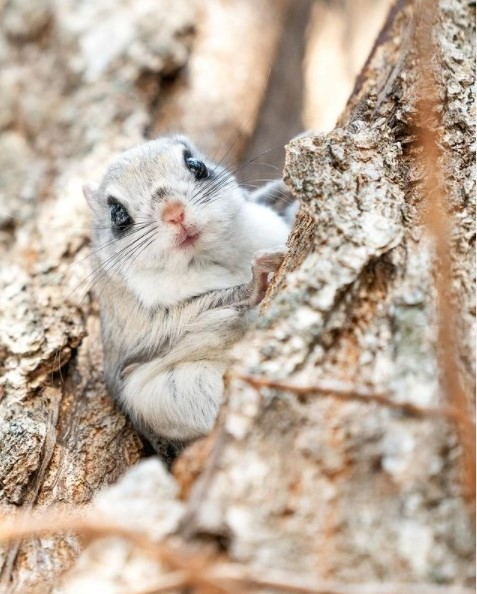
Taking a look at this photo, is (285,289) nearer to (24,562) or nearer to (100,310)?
(24,562)

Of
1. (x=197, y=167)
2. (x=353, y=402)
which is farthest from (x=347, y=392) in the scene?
(x=197, y=167)

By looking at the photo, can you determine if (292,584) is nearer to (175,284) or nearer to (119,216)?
(175,284)

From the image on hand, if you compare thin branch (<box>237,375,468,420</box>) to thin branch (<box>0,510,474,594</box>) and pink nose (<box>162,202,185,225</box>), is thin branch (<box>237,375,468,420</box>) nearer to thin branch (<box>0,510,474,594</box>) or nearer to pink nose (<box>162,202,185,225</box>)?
thin branch (<box>0,510,474,594</box>)

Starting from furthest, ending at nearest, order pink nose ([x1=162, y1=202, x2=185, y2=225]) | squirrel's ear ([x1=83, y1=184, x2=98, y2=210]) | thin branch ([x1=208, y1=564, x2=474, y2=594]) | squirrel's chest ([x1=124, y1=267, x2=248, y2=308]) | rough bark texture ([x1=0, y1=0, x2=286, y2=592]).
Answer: squirrel's ear ([x1=83, y1=184, x2=98, y2=210]), squirrel's chest ([x1=124, y1=267, x2=248, y2=308]), pink nose ([x1=162, y1=202, x2=185, y2=225]), rough bark texture ([x1=0, y1=0, x2=286, y2=592]), thin branch ([x1=208, y1=564, x2=474, y2=594])

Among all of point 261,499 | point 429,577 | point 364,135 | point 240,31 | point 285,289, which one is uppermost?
point 240,31

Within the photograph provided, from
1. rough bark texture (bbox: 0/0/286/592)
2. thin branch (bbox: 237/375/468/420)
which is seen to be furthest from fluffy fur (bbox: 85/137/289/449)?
thin branch (bbox: 237/375/468/420)

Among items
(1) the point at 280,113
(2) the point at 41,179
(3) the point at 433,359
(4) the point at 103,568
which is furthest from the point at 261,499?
(1) the point at 280,113

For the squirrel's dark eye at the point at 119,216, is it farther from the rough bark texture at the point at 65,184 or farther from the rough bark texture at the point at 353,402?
the rough bark texture at the point at 353,402
